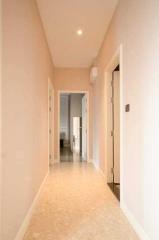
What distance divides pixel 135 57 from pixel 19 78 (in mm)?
1203

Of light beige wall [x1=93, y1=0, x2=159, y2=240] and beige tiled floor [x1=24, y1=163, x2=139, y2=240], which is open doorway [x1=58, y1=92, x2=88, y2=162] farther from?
light beige wall [x1=93, y1=0, x2=159, y2=240]

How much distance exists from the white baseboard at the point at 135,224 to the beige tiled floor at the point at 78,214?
0.15 feet

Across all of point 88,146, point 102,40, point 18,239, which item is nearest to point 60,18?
point 102,40

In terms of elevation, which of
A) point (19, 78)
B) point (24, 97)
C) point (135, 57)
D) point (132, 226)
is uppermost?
point (135, 57)

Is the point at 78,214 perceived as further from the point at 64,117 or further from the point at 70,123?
the point at 64,117

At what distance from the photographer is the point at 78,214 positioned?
2.47m

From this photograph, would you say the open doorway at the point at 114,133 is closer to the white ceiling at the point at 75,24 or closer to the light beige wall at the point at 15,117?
the white ceiling at the point at 75,24

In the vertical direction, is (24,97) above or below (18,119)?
above

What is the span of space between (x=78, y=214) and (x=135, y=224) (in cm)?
69

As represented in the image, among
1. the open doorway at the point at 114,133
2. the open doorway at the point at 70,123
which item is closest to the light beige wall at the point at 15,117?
the open doorway at the point at 114,133

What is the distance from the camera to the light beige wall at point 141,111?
5.53ft

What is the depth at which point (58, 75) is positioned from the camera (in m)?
6.17

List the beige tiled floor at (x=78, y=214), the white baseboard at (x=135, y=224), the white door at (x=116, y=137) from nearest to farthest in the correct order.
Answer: the white baseboard at (x=135, y=224), the beige tiled floor at (x=78, y=214), the white door at (x=116, y=137)

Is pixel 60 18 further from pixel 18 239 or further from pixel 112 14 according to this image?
pixel 18 239
